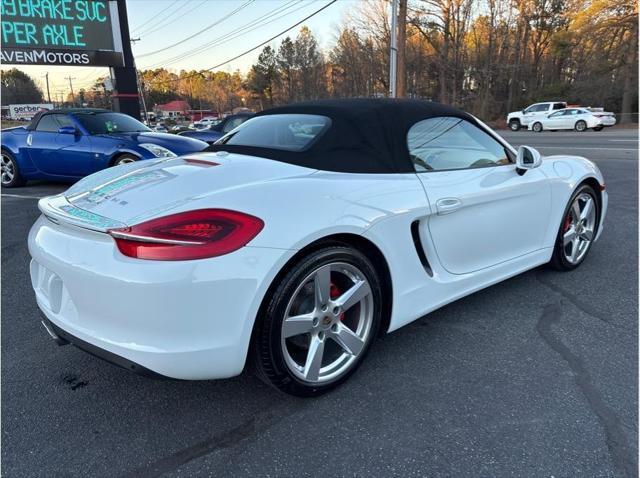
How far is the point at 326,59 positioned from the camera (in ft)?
208

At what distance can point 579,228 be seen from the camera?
3832 millimetres

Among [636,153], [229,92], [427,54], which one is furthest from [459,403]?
[229,92]

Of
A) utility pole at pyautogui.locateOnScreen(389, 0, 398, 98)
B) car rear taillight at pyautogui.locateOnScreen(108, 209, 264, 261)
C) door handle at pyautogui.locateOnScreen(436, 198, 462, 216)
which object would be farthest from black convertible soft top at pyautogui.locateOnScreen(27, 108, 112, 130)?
utility pole at pyautogui.locateOnScreen(389, 0, 398, 98)

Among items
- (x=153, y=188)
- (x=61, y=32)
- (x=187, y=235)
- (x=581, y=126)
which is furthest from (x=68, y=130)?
(x=581, y=126)

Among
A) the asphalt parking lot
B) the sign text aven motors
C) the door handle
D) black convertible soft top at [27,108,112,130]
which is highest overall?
the sign text aven motors

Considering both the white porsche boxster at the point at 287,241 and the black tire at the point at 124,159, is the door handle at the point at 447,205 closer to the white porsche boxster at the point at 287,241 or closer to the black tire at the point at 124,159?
the white porsche boxster at the point at 287,241

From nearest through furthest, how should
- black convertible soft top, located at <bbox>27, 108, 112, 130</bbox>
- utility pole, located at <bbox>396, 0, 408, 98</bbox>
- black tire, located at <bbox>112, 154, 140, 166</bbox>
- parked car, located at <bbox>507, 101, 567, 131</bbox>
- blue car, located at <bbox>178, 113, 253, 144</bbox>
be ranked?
black tire, located at <bbox>112, 154, 140, 166</bbox> < black convertible soft top, located at <bbox>27, 108, 112, 130</bbox> < blue car, located at <bbox>178, 113, 253, 144</bbox> < utility pole, located at <bbox>396, 0, 408, 98</bbox> < parked car, located at <bbox>507, 101, 567, 131</bbox>

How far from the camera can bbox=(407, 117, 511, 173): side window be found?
2715mm

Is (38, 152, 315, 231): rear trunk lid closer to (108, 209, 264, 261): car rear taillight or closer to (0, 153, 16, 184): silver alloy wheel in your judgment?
(108, 209, 264, 261): car rear taillight

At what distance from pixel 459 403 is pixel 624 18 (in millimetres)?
40559

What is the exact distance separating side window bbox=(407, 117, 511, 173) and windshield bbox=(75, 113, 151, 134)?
6.57 meters

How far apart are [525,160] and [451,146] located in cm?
62

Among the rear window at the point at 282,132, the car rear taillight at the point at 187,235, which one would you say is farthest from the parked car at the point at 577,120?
the car rear taillight at the point at 187,235

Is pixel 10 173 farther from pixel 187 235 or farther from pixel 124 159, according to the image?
pixel 187 235
